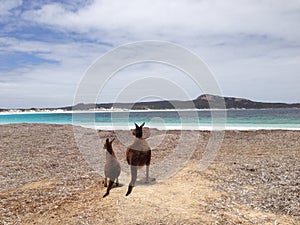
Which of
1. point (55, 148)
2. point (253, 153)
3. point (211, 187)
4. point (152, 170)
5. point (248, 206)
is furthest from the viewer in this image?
point (55, 148)

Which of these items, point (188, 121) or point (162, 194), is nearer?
point (162, 194)

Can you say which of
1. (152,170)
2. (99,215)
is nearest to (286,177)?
(152,170)

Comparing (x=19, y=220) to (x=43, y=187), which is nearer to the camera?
(x=19, y=220)

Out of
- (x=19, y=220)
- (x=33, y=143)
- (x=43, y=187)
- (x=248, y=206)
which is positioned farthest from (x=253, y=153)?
(x=33, y=143)

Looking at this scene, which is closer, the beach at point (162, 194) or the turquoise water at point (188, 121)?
the beach at point (162, 194)

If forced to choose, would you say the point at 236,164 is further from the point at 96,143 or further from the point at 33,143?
the point at 33,143

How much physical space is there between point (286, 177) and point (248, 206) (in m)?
3.98

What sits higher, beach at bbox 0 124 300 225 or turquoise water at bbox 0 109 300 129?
turquoise water at bbox 0 109 300 129

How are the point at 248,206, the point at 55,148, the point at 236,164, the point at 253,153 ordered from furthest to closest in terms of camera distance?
the point at 55,148 → the point at 253,153 → the point at 236,164 → the point at 248,206

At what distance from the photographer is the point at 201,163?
15523mm

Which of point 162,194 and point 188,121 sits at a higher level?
point 188,121

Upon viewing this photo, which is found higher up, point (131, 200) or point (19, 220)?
point (131, 200)

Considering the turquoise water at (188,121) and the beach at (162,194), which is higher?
the turquoise water at (188,121)

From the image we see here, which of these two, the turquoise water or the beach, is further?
the turquoise water
